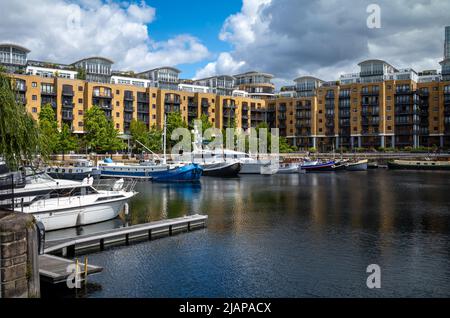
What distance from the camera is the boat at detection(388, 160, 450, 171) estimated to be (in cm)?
9362

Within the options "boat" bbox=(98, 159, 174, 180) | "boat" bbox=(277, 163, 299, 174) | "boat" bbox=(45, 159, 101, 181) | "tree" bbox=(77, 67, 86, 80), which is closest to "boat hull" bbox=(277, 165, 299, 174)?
"boat" bbox=(277, 163, 299, 174)

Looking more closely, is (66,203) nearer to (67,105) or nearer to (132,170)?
(132,170)

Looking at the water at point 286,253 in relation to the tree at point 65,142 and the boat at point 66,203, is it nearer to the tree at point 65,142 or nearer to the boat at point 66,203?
the boat at point 66,203

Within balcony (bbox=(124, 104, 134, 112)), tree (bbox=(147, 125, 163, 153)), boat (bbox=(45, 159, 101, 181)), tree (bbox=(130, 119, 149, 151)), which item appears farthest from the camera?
balcony (bbox=(124, 104, 134, 112))

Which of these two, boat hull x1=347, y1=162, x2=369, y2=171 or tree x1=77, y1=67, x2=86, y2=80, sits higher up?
tree x1=77, y1=67, x2=86, y2=80

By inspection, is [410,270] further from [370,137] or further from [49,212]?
[370,137]

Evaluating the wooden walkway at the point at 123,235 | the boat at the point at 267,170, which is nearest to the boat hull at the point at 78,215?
the wooden walkway at the point at 123,235

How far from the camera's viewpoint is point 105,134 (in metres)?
85.6

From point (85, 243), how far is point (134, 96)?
9190cm

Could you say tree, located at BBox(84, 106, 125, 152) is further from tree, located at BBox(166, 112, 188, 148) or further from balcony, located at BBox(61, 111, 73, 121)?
tree, located at BBox(166, 112, 188, 148)

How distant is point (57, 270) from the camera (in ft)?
55.8

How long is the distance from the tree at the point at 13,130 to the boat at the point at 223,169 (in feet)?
178

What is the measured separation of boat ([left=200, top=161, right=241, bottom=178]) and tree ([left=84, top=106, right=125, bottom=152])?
22820mm
